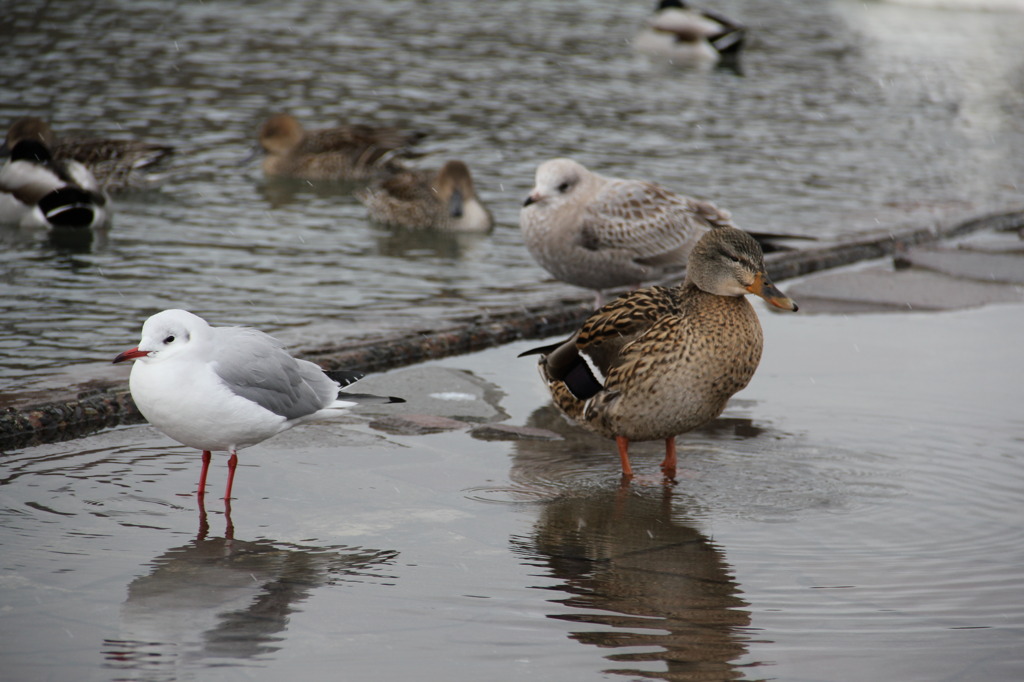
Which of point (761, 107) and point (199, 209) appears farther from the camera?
point (761, 107)

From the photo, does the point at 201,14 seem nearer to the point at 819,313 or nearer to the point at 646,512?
the point at 819,313

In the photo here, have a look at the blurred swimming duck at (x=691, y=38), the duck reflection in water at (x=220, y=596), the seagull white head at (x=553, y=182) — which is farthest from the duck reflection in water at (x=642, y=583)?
the blurred swimming duck at (x=691, y=38)

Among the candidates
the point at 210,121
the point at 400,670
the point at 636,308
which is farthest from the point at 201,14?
the point at 400,670

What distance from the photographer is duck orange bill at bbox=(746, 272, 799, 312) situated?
6176mm

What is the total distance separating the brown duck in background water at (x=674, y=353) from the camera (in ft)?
19.5

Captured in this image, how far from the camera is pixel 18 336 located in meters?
7.84

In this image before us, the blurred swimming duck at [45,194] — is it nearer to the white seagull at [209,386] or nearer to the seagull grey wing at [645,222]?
the seagull grey wing at [645,222]

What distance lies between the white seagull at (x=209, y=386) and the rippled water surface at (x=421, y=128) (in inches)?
64.7

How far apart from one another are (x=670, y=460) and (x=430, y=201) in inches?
273

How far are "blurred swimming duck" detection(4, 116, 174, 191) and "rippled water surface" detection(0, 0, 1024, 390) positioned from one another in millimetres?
245

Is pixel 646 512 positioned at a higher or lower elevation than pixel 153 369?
lower

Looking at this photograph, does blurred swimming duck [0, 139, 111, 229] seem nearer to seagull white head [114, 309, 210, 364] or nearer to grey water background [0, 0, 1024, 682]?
grey water background [0, 0, 1024, 682]

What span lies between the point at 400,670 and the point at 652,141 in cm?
1257

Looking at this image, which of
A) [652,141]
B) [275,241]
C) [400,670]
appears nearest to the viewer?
[400,670]
